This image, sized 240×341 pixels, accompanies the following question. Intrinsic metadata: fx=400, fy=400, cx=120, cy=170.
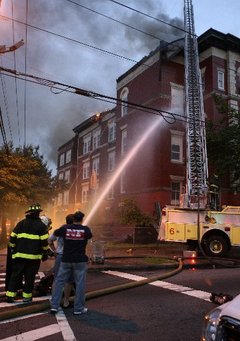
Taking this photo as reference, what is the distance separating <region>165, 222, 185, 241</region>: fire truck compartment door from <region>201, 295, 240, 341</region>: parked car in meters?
13.3

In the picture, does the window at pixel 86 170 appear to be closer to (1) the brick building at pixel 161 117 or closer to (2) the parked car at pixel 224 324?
(1) the brick building at pixel 161 117

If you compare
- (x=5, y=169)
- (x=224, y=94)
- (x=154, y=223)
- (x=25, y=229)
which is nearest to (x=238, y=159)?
(x=154, y=223)

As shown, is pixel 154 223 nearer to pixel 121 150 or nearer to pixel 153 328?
pixel 121 150

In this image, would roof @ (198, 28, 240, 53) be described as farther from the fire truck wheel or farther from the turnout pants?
the turnout pants

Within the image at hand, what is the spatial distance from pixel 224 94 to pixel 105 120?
47.4 ft

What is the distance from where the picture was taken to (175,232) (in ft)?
54.5

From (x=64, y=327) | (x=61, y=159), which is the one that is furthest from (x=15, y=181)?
(x=61, y=159)

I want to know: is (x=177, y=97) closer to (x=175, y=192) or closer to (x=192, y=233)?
(x=175, y=192)

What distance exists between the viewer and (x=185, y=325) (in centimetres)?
583

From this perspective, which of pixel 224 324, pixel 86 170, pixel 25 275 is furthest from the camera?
pixel 86 170

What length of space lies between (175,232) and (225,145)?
8.03 metres

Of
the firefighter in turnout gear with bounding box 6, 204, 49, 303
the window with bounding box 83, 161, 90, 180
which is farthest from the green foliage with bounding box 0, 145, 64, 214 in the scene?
the window with bounding box 83, 161, 90, 180

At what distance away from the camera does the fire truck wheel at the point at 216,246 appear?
52.1 feet

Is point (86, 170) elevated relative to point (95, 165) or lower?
lower
